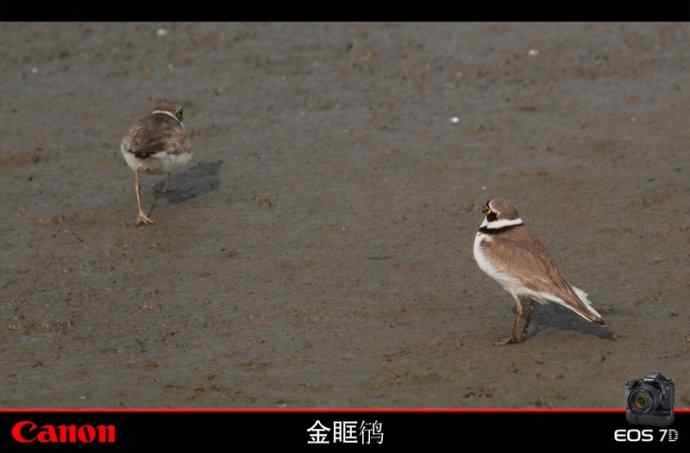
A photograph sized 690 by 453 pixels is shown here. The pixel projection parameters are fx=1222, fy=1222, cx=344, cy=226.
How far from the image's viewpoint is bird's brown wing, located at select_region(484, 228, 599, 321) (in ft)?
25.3

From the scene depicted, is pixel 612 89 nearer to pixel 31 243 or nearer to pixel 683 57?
pixel 683 57

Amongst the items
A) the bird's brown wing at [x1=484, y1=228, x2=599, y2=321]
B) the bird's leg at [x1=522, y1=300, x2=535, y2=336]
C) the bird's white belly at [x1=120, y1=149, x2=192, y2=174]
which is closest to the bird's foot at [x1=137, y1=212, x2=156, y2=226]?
the bird's white belly at [x1=120, y1=149, x2=192, y2=174]

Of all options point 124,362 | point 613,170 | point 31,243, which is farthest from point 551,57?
point 124,362

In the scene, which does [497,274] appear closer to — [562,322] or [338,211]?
[562,322]

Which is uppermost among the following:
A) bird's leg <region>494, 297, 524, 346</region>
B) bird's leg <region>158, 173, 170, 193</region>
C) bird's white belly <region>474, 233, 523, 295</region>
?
bird's leg <region>158, 173, 170, 193</region>

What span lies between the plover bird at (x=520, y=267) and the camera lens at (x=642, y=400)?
3.63ft

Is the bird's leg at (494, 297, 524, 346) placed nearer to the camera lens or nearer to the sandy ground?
the sandy ground

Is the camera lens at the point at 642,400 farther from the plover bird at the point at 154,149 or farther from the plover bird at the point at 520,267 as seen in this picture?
the plover bird at the point at 154,149

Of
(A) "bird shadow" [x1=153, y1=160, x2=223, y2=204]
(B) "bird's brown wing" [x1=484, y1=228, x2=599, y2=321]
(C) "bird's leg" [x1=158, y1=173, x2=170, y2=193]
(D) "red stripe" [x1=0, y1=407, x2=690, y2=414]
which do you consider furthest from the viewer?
(C) "bird's leg" [x1=158, y1=173, x2=170, y2=193]

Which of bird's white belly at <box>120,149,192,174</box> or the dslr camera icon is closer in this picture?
the dslr camera icon

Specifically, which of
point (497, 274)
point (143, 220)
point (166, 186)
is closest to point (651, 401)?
point (497, 274)

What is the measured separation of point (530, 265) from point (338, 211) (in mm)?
3277

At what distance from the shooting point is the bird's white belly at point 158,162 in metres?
10.8

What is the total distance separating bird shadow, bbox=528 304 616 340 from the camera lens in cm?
159
